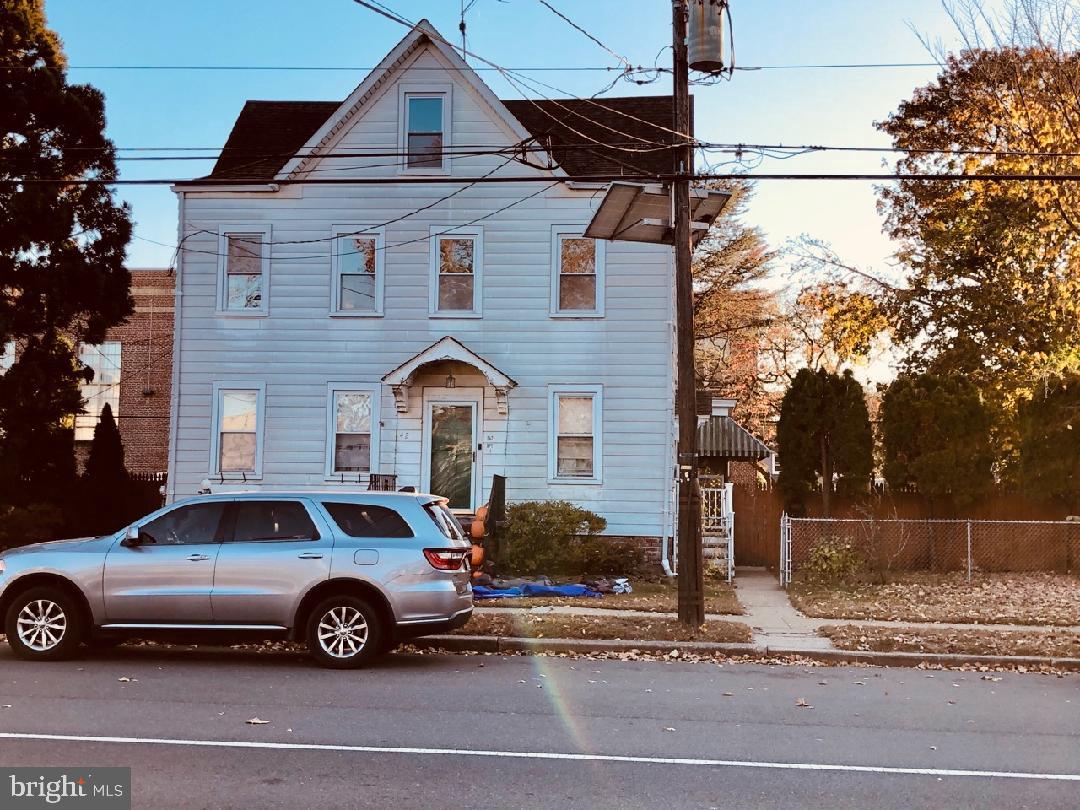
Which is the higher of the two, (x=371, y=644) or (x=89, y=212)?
(x=89, y=212)

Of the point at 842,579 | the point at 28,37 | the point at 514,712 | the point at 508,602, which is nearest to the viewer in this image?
the point at 514,712

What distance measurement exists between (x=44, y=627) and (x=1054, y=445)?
1809cm

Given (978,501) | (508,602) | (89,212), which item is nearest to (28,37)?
(89,212)

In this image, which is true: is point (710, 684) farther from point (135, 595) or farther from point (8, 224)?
point (8, 224)

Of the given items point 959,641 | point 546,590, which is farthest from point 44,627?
point 959,641

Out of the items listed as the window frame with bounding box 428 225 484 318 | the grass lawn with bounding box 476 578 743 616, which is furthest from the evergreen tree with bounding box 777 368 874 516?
the window frame with bounding box 428 225 484 318

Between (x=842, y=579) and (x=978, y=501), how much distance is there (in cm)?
429

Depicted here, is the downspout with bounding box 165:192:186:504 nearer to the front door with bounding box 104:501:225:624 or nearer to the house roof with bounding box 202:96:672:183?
the house roof with bounding box 202:96:672:183

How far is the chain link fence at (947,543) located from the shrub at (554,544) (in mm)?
3546

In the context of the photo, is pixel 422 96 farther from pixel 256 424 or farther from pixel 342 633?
pixel 342 633

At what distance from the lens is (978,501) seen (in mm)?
21891

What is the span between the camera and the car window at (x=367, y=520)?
1117 centimetres

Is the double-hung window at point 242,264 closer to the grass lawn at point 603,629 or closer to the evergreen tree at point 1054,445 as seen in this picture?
the grass lawn at point 603,629

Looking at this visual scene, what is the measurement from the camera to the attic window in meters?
21.3
